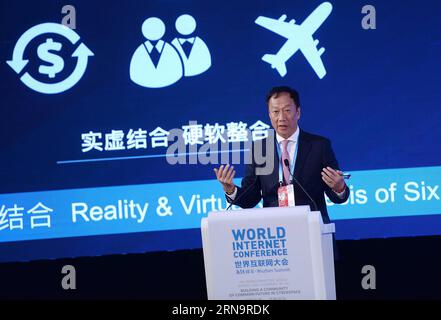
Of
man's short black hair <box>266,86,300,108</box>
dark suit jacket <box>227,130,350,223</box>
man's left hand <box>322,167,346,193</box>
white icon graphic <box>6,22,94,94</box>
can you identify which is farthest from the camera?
white icon graphic <box>6,22,94,94</box>

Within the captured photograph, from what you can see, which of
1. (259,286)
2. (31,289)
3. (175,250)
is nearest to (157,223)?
(175,250)

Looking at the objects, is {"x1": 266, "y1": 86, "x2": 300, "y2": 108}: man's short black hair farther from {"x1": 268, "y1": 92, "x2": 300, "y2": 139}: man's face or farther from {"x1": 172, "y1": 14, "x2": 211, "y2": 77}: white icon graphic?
{"x1": 172, "y1": 14, "x2": 211, "y2": 77}: white icon graphic

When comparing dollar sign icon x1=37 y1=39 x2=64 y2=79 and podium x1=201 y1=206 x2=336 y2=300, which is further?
dollar sign icon x1=37 y1=39 x2=64 y2=79

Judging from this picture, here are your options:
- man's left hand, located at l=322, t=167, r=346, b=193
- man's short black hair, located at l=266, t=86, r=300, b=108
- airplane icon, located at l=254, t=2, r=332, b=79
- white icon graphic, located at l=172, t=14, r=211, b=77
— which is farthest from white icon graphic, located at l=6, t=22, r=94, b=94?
man's left hand, located at l=322, t=167, r=346, b=193

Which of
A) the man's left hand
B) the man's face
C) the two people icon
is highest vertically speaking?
the two people icon

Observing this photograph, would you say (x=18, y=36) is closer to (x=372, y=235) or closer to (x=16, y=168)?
(x=16, y=168)

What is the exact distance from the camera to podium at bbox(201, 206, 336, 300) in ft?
8.45

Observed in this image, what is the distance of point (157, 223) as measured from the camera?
5.20 meters

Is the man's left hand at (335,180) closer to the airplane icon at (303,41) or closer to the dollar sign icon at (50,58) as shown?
the airplane icon at (303,41)

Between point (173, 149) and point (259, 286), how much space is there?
8.92ft

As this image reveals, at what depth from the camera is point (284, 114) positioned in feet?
15.3

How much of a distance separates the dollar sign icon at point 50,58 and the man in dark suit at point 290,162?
147 centimetres

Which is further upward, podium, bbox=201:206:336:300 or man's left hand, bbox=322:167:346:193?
man's left hand, bbox=322:167:346:193

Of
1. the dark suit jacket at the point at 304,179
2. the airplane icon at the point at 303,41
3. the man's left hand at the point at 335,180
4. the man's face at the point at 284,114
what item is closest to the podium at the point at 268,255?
the man's left hand at the point at 335,180
